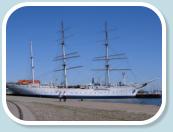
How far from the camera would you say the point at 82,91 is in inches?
201

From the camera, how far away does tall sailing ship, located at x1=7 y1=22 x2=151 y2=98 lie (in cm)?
497

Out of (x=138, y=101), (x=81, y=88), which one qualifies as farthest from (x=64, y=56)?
(x=138, y=101)

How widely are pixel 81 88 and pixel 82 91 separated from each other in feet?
0.13

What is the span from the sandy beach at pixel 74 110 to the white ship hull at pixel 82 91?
0.15 ft

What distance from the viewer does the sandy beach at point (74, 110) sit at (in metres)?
4.86

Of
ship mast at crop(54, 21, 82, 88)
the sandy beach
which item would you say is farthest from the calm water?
ship mast at crop(54, 21, 82, 88)

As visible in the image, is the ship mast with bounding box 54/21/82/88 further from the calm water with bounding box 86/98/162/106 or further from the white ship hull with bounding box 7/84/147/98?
the calm water with bounding box 86/98/162/106

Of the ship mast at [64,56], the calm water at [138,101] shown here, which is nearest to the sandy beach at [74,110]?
the calm water at [138,101]

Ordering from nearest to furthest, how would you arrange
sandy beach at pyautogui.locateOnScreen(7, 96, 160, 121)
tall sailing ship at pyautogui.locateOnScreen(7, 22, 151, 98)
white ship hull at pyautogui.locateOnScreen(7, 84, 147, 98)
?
sandy beach at pyautogui.locateOnScreen(7, 96, 160, 121), tall sailing ship at pyautogui.locateOnScreen(7, 22, 151, 98), white ship hull at pyautogui.locateOnScreen(7, 84, 147, 98)

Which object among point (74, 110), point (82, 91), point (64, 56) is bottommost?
point (74, 110)

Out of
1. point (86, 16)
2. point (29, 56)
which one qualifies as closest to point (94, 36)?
point (86, 16)

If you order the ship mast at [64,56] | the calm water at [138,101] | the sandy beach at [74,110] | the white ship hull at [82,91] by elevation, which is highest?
the ship mast at [64,56]

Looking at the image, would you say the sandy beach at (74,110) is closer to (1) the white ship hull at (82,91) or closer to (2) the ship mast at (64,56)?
(1) the white ship hull at (82,91)

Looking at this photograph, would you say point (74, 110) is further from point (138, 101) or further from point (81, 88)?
point (138, 101)
